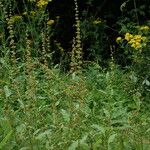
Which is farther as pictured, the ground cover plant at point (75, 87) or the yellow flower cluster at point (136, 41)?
the yellow flower cluster at point (136, 41)

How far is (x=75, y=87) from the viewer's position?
12.6 feet

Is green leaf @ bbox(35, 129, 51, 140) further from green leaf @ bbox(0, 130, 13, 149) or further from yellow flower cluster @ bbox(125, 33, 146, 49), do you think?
yellow flower cluster @ bbox(125, 33, 146, 49)

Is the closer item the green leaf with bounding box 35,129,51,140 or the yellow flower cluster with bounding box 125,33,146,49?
the green leaf with bounding box 35,129,51,140

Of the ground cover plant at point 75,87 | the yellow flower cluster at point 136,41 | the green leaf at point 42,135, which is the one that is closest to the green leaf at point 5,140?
the ground cover plant at point 75,87

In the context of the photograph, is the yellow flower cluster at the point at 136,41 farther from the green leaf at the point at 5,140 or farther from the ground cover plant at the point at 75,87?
the green leaf at the point at 5,140

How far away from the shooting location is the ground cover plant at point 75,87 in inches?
147

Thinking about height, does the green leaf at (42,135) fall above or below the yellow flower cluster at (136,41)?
below

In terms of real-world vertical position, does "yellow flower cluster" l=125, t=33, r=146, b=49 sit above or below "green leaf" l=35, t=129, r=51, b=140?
above

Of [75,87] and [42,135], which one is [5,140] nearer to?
[42,135]

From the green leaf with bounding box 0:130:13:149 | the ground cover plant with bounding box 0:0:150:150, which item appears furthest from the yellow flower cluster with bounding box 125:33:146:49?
the green leaf with bounding box 0:130:13:149

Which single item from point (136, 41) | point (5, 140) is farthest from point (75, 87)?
point (136, 41)

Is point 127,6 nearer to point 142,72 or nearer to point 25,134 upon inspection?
point 142,72

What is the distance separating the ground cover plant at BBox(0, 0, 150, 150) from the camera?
3.72 metres

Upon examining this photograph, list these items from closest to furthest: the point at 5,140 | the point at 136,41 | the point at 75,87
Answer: the point at 5,140
the point at 75,87
the point at 136,41
